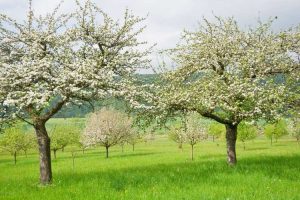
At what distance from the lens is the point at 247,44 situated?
1090 inches

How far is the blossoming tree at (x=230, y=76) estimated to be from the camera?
22922 mm

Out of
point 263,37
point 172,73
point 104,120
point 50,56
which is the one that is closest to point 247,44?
point 263,37

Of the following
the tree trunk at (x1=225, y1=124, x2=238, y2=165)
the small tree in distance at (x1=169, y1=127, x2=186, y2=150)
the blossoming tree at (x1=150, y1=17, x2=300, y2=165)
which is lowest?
the small tree in distance at (x1=169, y1=127, x2=186, y2=150)

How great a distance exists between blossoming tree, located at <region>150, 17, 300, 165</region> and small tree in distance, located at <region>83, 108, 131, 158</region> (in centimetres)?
4581

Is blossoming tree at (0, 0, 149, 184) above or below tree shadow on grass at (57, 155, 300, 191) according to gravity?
above

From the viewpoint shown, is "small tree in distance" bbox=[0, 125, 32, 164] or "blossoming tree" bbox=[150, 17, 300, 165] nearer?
"blossoming tree" bbox=[150, 17, 300, 165]

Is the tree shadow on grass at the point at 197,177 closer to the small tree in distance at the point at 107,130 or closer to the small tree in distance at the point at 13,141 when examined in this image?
the small tree in distance at the point at 107,130

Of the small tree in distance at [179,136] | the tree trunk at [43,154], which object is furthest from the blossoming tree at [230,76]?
the small tree in distance at [179,136]

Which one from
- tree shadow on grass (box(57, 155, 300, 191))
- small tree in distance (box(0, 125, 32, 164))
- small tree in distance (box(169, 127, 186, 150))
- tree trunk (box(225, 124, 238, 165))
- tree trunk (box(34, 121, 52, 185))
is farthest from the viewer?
small tree in distance (box(0, 125, 32, 164))

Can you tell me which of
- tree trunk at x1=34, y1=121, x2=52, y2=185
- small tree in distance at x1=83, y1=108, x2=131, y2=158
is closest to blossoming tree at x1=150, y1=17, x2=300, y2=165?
tree trunk at x1=34, y1=121, x2=52, y2=185

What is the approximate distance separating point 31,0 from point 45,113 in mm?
6049

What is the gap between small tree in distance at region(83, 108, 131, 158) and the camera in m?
73.5

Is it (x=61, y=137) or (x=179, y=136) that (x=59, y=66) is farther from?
(x=61, y=137)

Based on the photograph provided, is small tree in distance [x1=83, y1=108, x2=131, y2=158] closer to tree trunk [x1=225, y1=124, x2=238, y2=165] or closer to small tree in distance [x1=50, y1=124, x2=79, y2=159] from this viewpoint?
small tree in distance [x1=50, y1=124, x2=79, y2=159]
